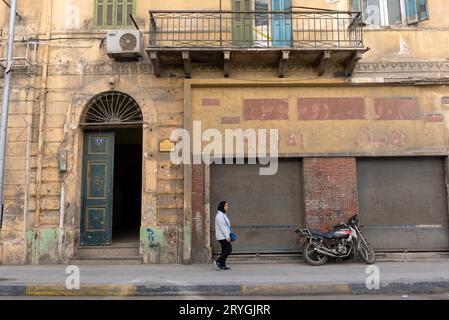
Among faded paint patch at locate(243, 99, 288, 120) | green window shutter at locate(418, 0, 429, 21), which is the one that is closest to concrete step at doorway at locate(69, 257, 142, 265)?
faded paint patch at locate(243, 99, 288, 120)

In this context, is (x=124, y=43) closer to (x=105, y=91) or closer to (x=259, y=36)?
(x=105, y=91)

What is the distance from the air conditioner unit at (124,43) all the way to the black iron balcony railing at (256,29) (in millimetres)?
514

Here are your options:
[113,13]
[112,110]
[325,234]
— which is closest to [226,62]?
[112,110]

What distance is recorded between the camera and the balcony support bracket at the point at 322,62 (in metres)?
10.6

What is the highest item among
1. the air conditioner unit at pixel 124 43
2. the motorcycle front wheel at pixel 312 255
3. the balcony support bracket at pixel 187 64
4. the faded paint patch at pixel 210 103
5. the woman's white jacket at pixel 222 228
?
the air conditioner unit at pixel 124 43

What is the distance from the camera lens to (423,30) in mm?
11617

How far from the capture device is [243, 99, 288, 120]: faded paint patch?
11.3m

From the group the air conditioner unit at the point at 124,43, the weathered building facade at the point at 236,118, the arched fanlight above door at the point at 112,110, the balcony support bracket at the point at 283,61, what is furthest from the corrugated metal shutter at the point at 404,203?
the air conditioner unit at the point at 124,43

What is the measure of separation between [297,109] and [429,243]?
5223 millimetres

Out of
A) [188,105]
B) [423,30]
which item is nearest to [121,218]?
[188,105]

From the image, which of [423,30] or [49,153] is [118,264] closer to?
[49,153]

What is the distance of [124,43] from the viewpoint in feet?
35.9

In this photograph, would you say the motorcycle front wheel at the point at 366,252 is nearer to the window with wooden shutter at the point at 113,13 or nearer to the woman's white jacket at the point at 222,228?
the woman's white jacket at the point at 222,228

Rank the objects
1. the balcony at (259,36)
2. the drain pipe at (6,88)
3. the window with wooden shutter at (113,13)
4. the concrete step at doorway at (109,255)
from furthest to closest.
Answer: the window with wooden shutter at (113,13), the balcony at (259,36), the concrete step at doorway at (109,255), the drain pipe at (6,88)
